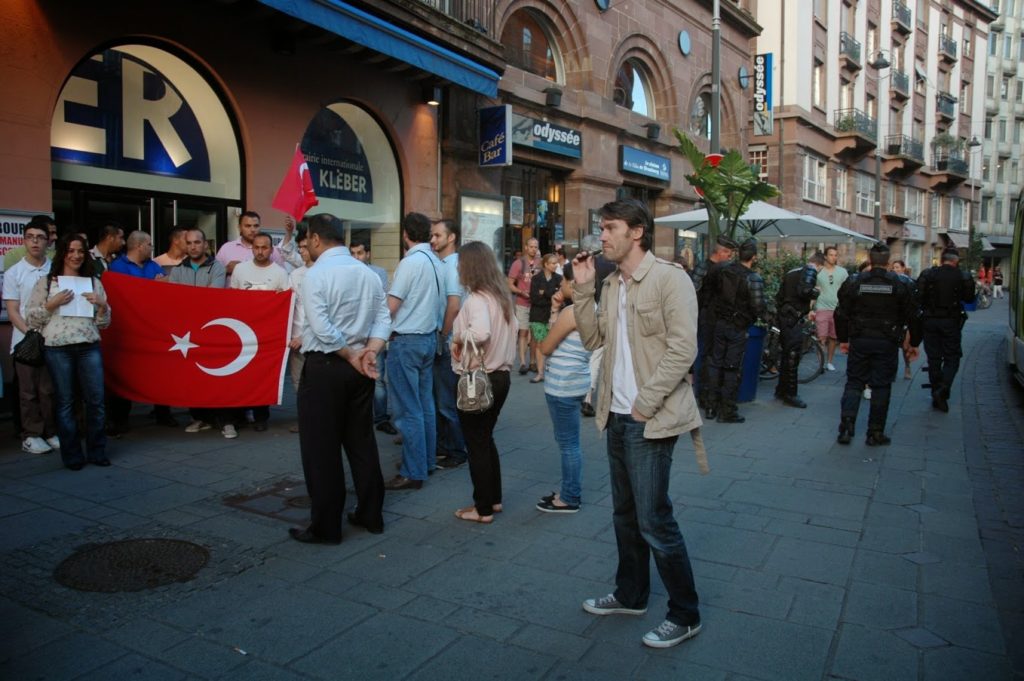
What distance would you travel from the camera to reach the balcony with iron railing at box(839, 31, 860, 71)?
117ft

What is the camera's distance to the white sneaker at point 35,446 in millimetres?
6555

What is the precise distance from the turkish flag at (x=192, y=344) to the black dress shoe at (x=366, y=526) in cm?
268

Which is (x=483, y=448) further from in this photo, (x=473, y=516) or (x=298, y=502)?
(x=298, y=502)

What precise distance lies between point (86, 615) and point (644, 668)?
255 centimetres

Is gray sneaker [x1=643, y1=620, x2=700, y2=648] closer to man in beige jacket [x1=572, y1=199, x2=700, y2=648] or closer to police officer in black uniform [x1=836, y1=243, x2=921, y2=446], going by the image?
man in beige jacket [x1=572, y1=199, x2=700, y2=648]

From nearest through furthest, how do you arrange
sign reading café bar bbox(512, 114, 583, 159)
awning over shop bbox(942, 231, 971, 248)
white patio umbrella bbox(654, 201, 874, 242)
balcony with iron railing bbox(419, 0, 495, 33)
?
white patio umbrella bbox(654, 201, 874, 242) → balcony with iron railing bbox(419, 0, 495, 33) → sign reading café bar bbox(512, 114, 583, 159) → awning over shop bbox(942, 231, 971, 248)

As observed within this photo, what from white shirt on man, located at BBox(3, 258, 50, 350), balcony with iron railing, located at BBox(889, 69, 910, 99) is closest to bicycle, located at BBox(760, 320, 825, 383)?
white shirt on man, located at BBox(3, 258, 50, 350)

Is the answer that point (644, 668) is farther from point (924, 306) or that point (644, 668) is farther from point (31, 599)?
point (924, 306)

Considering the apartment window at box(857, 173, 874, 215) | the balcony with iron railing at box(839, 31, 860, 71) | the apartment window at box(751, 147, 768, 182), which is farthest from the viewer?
the apartment window at box(857, 173, 874, 215)

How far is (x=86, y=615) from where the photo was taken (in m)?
3.67

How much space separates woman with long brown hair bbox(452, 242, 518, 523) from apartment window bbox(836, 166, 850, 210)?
1361 inches

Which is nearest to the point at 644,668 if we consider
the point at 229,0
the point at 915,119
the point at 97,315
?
the point at 97,315

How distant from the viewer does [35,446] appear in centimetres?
658

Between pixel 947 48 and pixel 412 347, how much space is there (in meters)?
55.3
